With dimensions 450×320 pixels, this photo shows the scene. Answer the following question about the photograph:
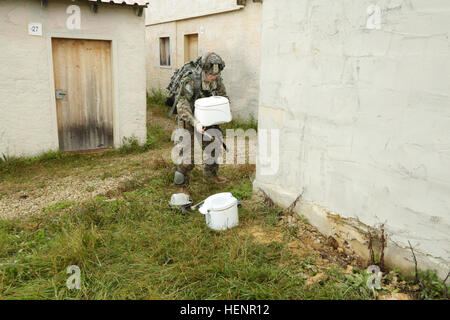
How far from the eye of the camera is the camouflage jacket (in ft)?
14.4

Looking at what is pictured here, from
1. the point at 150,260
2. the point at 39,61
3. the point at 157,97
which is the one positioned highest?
the point at 39,61

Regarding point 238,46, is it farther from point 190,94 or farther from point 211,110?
point 211,110

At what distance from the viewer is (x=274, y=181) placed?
397cm

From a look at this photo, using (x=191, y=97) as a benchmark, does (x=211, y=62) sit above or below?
above

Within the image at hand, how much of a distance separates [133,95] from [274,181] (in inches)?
165

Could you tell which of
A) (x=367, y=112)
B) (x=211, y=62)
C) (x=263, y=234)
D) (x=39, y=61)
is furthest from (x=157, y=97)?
(x=367, y=112)

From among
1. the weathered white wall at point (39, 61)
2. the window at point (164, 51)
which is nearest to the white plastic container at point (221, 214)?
the weathered white wall at point (39, 61)

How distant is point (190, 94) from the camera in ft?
14.6

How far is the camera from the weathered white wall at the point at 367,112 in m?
2.41

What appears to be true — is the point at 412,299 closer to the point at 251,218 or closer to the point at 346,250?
the point at 346,250

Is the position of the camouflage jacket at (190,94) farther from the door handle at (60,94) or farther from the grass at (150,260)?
the door handle at (60,94)

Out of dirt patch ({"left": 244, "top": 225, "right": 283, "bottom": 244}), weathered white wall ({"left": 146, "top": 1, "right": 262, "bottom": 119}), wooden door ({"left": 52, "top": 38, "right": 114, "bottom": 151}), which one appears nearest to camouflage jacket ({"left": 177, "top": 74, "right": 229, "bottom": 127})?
dirt patch ({"left": 244, "top": 225, "right": 283, "bottom": 244})

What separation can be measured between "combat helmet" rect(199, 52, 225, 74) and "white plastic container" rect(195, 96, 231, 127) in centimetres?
48

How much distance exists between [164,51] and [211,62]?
918cm
